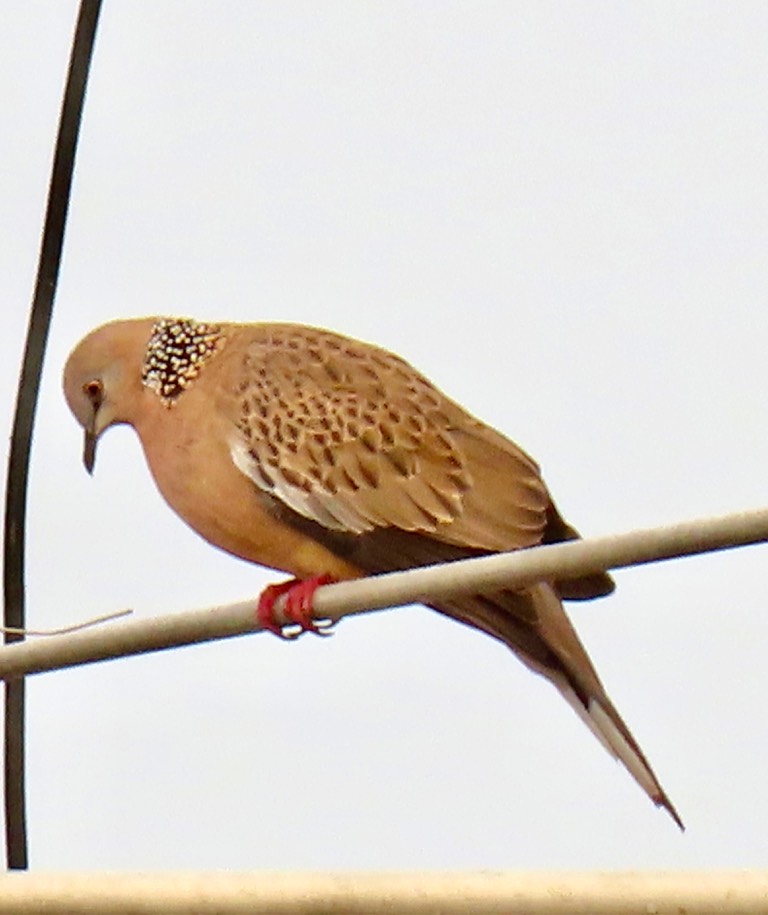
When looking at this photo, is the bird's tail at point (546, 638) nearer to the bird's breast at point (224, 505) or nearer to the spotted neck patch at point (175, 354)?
the bird's breast at point (224, 505)

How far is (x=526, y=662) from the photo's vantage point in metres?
1.76

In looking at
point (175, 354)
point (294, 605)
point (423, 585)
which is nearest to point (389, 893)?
point (423, 585)

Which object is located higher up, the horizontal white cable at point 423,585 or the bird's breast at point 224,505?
the horizontal white cable at point 423,585

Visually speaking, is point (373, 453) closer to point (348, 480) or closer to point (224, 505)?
point (348, 480)

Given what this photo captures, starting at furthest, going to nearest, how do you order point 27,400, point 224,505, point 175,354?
point 175,354
point 224,505
point 27,400

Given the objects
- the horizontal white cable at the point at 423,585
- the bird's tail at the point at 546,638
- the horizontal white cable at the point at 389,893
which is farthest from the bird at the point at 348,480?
the horizontal white cable at the point at 389,893

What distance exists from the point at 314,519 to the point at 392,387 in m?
0.18

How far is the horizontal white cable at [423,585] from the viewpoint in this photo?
979mm

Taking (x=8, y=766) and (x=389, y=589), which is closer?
(x=389, y=589)

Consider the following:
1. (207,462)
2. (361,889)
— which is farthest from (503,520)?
(361,889)

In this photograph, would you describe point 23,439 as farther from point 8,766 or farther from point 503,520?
point 503,520

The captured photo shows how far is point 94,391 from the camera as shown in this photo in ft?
6.30

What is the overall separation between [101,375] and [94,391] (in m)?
0.02

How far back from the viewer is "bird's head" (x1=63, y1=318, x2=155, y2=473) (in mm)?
1899
